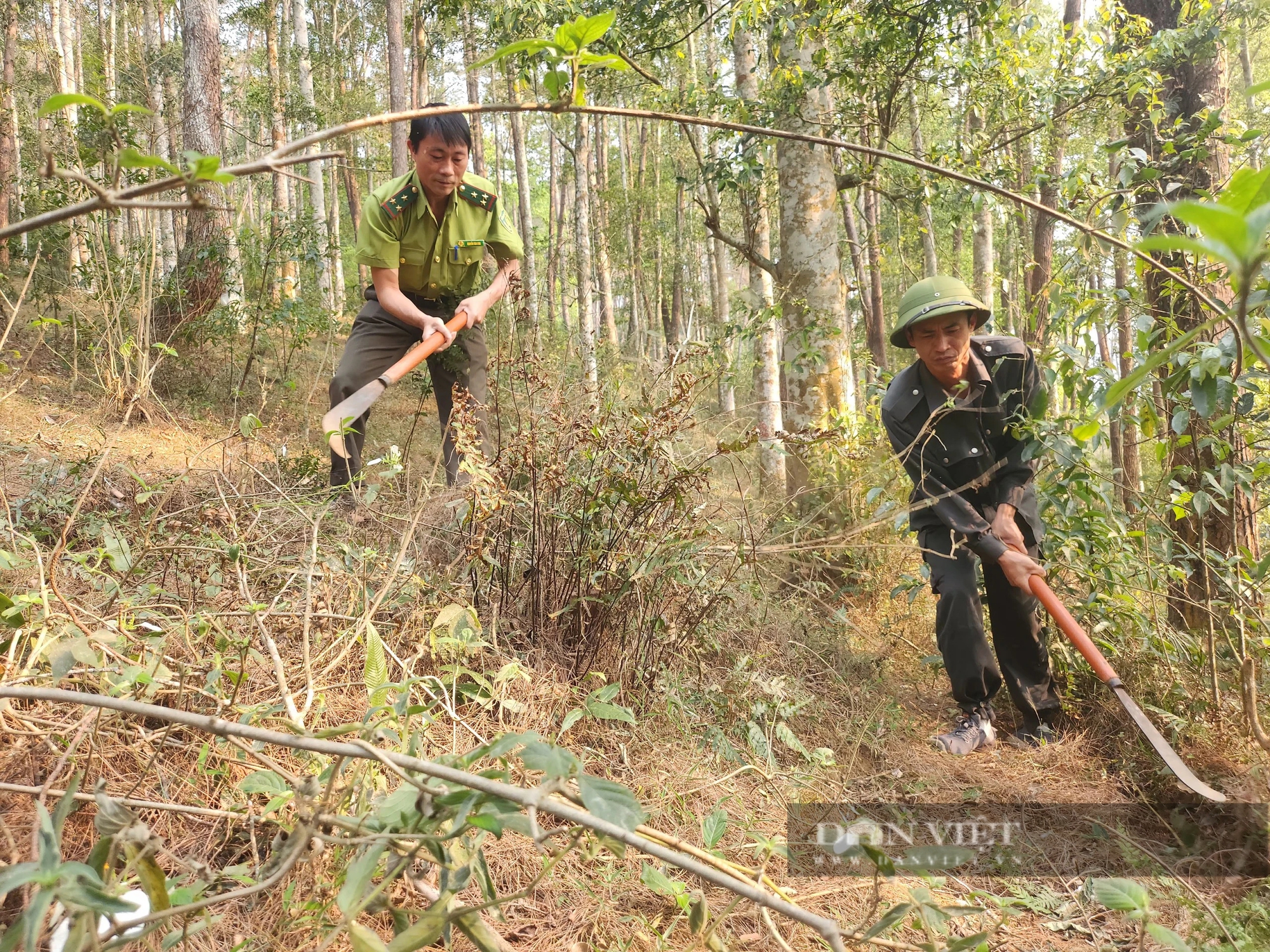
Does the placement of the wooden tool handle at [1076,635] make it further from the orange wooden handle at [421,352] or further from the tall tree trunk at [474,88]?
the tall tree trunk at [474,88]

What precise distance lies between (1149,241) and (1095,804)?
2.61 m

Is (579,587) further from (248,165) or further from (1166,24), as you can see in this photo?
(1166,24)

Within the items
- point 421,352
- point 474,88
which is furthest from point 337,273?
point 421,352

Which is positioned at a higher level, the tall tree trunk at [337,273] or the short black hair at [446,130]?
the tall tree trunk at [337,273]

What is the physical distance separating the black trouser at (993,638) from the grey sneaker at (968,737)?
0.15 feet

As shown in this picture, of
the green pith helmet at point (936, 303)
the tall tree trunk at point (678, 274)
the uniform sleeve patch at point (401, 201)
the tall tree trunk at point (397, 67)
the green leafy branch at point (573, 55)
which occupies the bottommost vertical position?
the green pith helmet at point (936, 303)

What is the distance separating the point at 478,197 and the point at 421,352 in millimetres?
994

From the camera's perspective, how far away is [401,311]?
355 cm

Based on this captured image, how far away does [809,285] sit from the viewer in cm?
470

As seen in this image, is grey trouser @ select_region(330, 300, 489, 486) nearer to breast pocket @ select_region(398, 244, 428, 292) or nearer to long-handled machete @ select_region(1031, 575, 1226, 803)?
breast pocket @ select_region(398, 244, 428, 292)

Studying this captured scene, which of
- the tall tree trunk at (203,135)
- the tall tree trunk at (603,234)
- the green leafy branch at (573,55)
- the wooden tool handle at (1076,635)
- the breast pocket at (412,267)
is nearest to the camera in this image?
the green leafy branch at (573,55)

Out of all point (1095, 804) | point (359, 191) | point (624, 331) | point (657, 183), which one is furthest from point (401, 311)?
point (624, 331)

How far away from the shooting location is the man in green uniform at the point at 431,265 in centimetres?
344

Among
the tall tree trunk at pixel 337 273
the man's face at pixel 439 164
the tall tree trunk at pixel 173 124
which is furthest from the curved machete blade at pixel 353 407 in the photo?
the tall tree trunk at pixel 337 273
